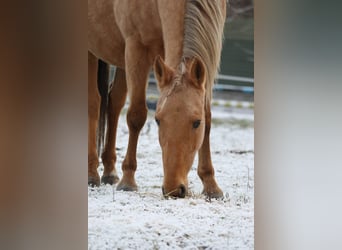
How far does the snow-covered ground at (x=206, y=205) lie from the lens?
8.06ft

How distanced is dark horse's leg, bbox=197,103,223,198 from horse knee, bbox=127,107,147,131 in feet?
0.95

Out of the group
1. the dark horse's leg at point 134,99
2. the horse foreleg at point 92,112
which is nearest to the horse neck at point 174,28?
the dark horse's leg at point 134,99

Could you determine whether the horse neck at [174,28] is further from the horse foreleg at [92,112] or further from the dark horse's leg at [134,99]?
the horse foreleg at [92,112]

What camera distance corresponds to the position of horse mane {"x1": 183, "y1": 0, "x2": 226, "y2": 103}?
2.48 metres

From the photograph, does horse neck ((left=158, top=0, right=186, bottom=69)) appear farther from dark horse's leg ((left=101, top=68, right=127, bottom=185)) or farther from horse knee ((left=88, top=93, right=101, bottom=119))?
horse knee ((left=88, top=93, right=101, bottom=119))

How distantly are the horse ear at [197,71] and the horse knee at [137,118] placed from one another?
27 centimetres

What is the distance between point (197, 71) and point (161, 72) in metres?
0.16

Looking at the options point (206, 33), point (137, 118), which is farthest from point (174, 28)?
point (137, 118)

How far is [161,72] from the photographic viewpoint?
8.21 feet

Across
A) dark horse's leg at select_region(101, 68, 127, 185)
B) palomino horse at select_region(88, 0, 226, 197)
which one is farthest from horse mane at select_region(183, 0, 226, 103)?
dark horse's leg at select_region(101, 68, 127, 185)

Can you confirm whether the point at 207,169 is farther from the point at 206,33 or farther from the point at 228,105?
the point at 206,33
